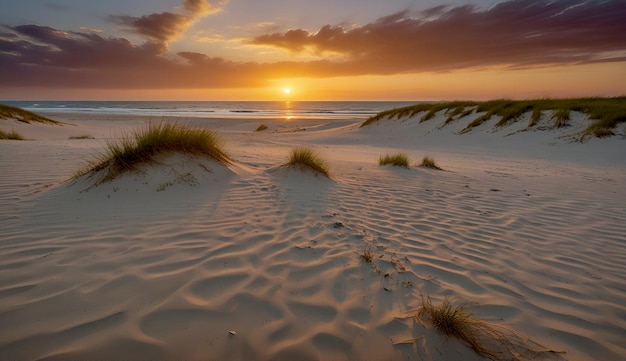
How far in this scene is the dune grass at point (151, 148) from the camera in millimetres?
4934

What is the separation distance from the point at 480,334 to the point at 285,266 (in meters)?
1.63

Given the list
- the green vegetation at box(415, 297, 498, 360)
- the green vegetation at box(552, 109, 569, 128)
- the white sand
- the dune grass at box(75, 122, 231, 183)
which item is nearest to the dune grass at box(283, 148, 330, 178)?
the white sand

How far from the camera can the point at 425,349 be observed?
78.7 inches

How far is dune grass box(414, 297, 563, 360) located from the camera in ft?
6.56

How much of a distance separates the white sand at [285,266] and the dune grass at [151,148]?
245mm

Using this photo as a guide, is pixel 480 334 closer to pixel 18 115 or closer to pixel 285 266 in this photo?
pixel 285 266

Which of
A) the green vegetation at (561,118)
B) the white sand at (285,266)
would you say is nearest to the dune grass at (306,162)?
the white sand at (285,266)

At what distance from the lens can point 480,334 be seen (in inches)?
83.4

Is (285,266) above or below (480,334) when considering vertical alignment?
above

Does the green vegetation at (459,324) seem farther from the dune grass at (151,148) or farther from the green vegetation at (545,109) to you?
the green vegetation at (545,109)

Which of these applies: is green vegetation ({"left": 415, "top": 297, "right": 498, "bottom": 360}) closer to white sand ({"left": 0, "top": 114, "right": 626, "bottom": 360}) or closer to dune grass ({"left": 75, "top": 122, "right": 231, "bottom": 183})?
white sand ({"left": 0, "top": 114, "right": 626, "bottom": 360})

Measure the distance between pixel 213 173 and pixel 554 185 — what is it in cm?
709

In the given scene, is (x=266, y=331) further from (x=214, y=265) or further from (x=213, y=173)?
(x=213, y=173)

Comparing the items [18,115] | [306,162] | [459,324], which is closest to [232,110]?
[18,115]
